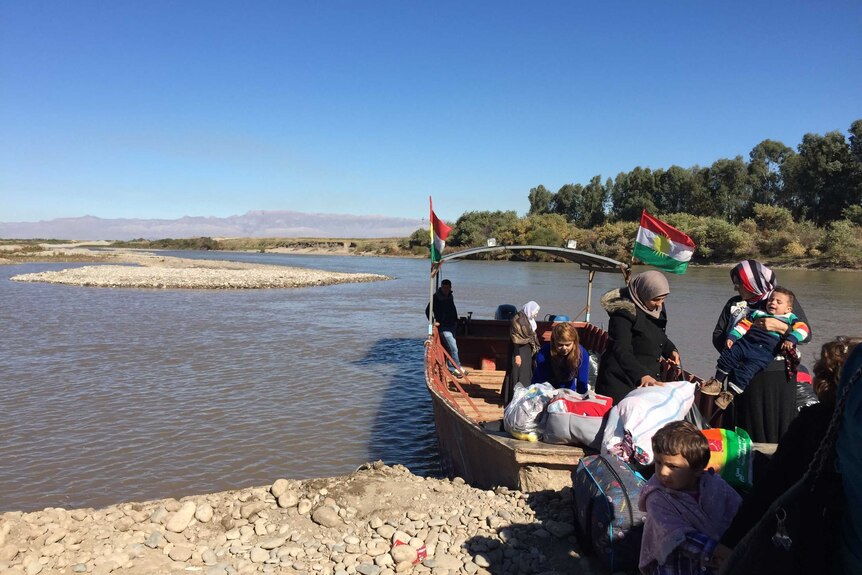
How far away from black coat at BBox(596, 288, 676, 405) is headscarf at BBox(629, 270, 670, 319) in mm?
43

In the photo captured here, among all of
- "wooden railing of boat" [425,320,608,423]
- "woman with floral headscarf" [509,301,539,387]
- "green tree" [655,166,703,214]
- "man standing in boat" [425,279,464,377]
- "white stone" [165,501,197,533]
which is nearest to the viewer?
"white stone" [165,501,197,533]

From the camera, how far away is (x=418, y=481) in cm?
569

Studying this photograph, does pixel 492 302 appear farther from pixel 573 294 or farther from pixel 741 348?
pixel 741 348

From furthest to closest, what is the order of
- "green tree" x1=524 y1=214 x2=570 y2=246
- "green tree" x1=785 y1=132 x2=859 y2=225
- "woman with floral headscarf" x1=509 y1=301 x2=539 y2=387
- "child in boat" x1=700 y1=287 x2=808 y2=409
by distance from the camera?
1. "green tree" x1=524 y1=214 x2=570 y2=246
2. "green tree" x1=785 y1=132 x2=859 y2=225
3. "woman with floral headscarf" x1=509 y1=301 x2=539 y2=387
4. "child in boat" x1=700 y1=287 x2=808 y2=409

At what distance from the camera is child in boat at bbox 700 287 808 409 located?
4.05m

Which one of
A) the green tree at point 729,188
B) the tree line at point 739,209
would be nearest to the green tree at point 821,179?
the tree line at point 739,209

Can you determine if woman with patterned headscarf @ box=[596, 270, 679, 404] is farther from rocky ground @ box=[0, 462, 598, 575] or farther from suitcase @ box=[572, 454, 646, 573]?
rocky ground @ box=[0, 462, 598, 575]

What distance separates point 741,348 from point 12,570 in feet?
18.1

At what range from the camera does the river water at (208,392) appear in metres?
7.60

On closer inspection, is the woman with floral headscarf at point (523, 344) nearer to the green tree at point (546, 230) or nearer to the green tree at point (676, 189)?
the green tree at point (546, 230)

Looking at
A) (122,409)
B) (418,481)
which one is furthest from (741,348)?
(122,409)

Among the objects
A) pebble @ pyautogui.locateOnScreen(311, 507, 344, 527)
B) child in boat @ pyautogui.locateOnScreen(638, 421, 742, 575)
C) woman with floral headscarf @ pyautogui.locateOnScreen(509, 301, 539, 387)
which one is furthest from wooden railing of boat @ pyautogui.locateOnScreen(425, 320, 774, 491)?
pebble @ pyautogui.locateOnScreen(311, 507, 344, 527)

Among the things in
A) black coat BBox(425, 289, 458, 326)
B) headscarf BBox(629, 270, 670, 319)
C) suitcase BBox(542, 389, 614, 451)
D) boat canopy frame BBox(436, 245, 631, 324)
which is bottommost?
suitcase BBox(542, 389, 614, 451)

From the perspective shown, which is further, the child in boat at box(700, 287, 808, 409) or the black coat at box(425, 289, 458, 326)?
the black coat at box(425, 289, 458, 326)
